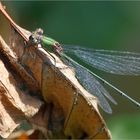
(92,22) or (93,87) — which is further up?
(92,22)

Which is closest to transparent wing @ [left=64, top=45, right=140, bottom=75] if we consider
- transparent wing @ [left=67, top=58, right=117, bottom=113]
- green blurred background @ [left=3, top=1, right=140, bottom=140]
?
transparent wing @ [left=67, top=58, right=117, bottom=113]

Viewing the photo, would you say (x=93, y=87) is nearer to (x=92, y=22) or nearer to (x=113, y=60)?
(x=113, y=60)

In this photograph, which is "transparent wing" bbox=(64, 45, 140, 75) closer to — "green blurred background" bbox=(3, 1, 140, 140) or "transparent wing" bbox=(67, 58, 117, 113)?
"transparent wing" bbox=(67, 58, 117, 113)

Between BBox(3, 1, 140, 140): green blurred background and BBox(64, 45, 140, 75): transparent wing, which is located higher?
BBox(3, 1, 140, 140): green blurred background

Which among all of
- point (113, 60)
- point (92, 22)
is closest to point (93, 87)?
point (113, 60)

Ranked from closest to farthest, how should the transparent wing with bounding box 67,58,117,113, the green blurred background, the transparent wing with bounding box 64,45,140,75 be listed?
1. the transparent wing with bounding box 67,58,117,113
2. the transparent wing with bounding box 64,45,140,75
3. the green blurred background

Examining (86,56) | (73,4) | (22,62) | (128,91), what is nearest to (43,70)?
(22,62)

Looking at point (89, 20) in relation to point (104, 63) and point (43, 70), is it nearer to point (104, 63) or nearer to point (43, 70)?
point (104, 63)
